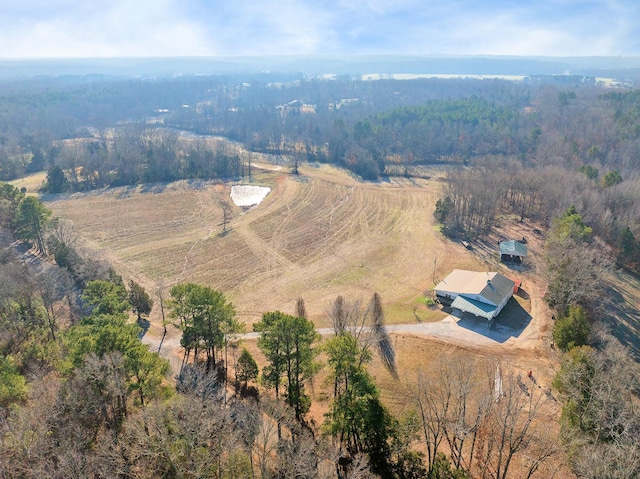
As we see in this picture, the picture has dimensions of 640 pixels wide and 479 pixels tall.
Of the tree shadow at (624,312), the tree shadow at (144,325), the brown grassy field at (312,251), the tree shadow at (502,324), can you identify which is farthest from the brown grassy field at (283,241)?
the tree shadow at (624,312)

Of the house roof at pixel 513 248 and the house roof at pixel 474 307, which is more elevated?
the house roof at pixel 513 248

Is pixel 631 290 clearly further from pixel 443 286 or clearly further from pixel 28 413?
pixel 28 413

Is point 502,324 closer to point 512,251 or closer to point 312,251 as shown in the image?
point 512,251

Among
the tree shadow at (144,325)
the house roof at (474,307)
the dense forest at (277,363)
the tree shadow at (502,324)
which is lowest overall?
the tree shadow at (144,325)

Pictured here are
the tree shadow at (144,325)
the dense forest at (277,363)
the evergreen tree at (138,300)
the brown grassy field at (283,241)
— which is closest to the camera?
the dense forest at (277,363)

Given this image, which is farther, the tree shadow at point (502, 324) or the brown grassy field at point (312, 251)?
the tree shadow at point (502, 324)

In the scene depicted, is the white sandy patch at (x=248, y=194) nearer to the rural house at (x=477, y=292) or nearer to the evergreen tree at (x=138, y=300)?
the evergreen tree at (x=138, y=300)
